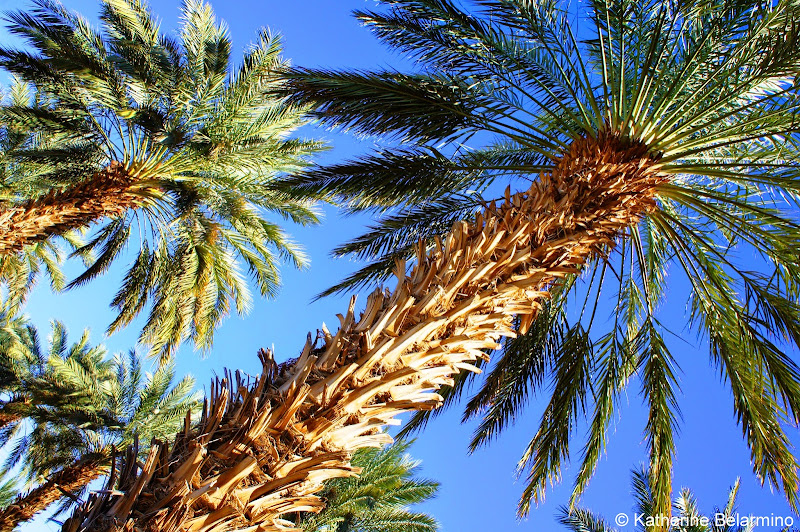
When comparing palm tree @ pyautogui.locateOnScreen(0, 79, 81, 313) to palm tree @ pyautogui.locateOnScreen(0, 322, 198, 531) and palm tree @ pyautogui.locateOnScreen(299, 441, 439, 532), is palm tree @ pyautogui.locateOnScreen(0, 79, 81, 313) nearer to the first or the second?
palm tree @ pyautogui.locateOnScreen(0, 322, 198, 531)

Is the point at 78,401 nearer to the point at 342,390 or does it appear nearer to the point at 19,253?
the point at 19,253

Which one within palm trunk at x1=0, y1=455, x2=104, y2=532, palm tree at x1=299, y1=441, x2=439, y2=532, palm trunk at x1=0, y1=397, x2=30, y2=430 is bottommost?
palm trunk at x1=0, y1=455, x2=104, y2=532

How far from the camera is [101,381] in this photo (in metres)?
13.7

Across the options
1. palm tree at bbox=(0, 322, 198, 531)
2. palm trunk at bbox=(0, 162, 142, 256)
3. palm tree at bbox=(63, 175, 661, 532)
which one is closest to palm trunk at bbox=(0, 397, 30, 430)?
palm tree at bbox=(0, 322, 198, 531)

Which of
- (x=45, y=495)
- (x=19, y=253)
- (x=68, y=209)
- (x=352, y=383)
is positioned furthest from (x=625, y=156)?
(x=19, y=253)

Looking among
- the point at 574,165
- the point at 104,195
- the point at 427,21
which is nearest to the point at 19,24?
the point at 104,195

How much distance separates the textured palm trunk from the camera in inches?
70.4

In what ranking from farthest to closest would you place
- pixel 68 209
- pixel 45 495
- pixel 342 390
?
pixel 45 495, pixel 68 209, pixel 342 390

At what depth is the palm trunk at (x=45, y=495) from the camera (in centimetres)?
936

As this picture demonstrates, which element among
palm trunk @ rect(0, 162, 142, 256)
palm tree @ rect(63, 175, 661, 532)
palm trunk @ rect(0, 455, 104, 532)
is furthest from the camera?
palm trunk @ rect(0, 455, 104, 532)

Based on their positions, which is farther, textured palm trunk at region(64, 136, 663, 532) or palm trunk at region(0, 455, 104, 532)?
palm trunk at region(0, 455, 104, 532)

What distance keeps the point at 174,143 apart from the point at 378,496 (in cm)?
807

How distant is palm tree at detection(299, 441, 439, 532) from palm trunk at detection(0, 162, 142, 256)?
630 cm

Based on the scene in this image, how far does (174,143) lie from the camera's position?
34.5 ft
